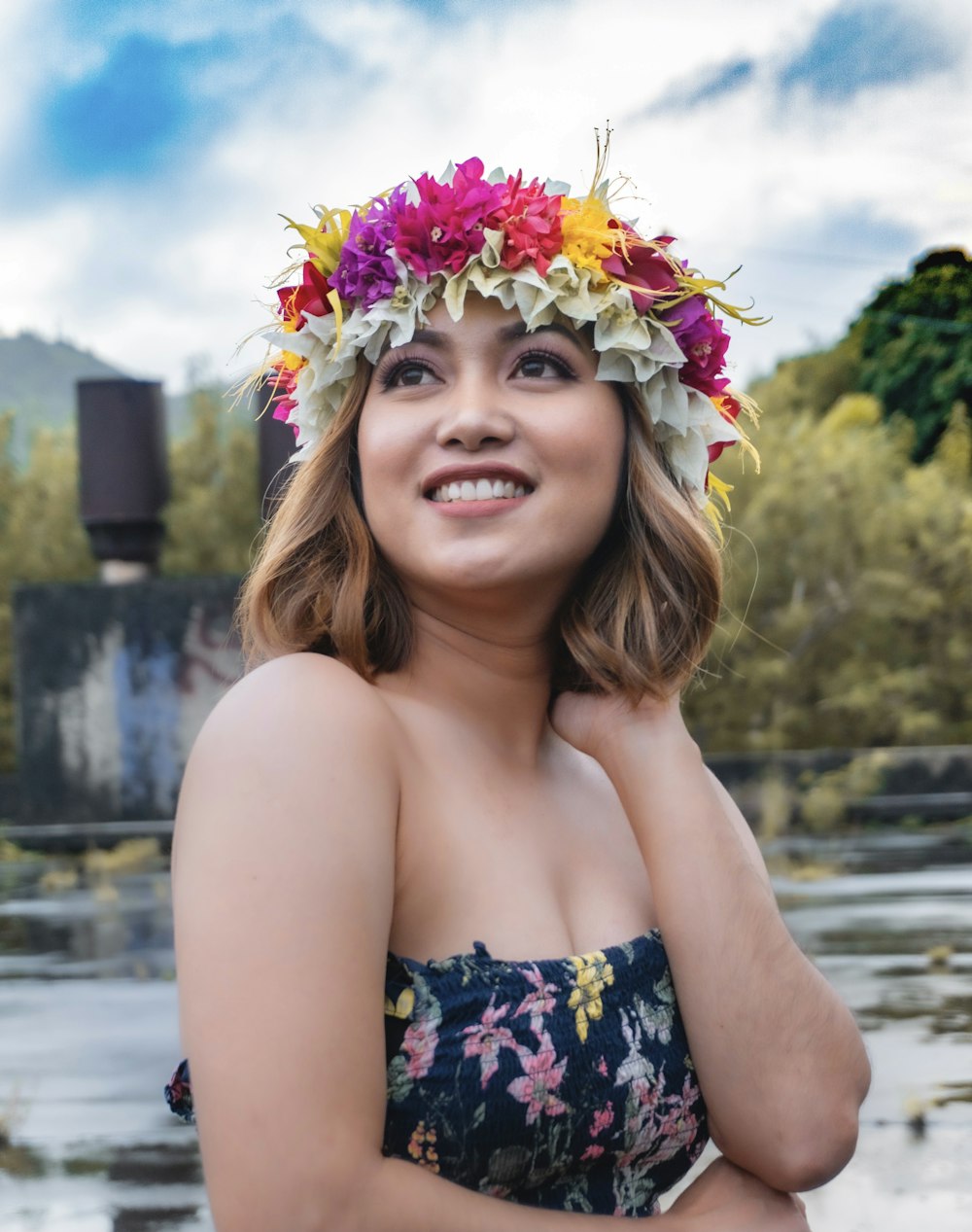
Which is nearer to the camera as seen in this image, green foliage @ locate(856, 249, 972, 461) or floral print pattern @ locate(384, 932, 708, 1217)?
floral print pattern @ locate(384, 932, 708, 1217)

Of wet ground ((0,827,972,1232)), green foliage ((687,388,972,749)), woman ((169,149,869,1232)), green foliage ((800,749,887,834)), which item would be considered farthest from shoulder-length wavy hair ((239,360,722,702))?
green foliage ((687,388,972,749))

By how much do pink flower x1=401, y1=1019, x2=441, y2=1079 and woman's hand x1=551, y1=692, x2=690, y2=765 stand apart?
0.47m

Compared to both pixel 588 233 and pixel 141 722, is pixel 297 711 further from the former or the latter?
pixel 141 722

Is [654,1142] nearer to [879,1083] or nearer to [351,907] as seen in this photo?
[351,907]

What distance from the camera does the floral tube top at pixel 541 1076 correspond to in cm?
162

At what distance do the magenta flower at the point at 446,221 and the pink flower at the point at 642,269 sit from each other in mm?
166

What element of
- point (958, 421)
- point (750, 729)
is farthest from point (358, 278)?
point (958, 421)

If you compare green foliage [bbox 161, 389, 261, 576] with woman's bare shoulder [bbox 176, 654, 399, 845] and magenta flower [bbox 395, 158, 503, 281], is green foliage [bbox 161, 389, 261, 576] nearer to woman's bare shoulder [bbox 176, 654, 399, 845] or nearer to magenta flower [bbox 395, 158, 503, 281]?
magenta flower [bbox 395, 158, 503, 281]

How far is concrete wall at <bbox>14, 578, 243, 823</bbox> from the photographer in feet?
43.3

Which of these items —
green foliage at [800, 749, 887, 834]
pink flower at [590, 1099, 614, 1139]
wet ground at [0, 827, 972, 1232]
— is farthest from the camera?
green foliage at [800, 749, 887, 834]

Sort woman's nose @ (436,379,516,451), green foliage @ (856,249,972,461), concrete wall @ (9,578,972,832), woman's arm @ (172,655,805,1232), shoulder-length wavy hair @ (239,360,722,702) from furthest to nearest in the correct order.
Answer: green foliage @ (856,249,972,461), concrete wall @ (9,578,972,832), shoulder-length wavy hair @ (239,360,722,702), woman's nose @ (436,379,516,451), woman's arm @ (172,655,805,1232)

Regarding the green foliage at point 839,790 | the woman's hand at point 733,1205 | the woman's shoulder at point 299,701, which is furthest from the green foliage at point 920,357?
the woman's shoulder at point 299,701

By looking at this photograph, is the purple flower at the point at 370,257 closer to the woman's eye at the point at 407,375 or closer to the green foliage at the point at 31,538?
the woman's eye at the point at 407,375

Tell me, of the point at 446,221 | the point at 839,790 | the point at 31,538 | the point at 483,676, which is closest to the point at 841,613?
the point at 839,790
